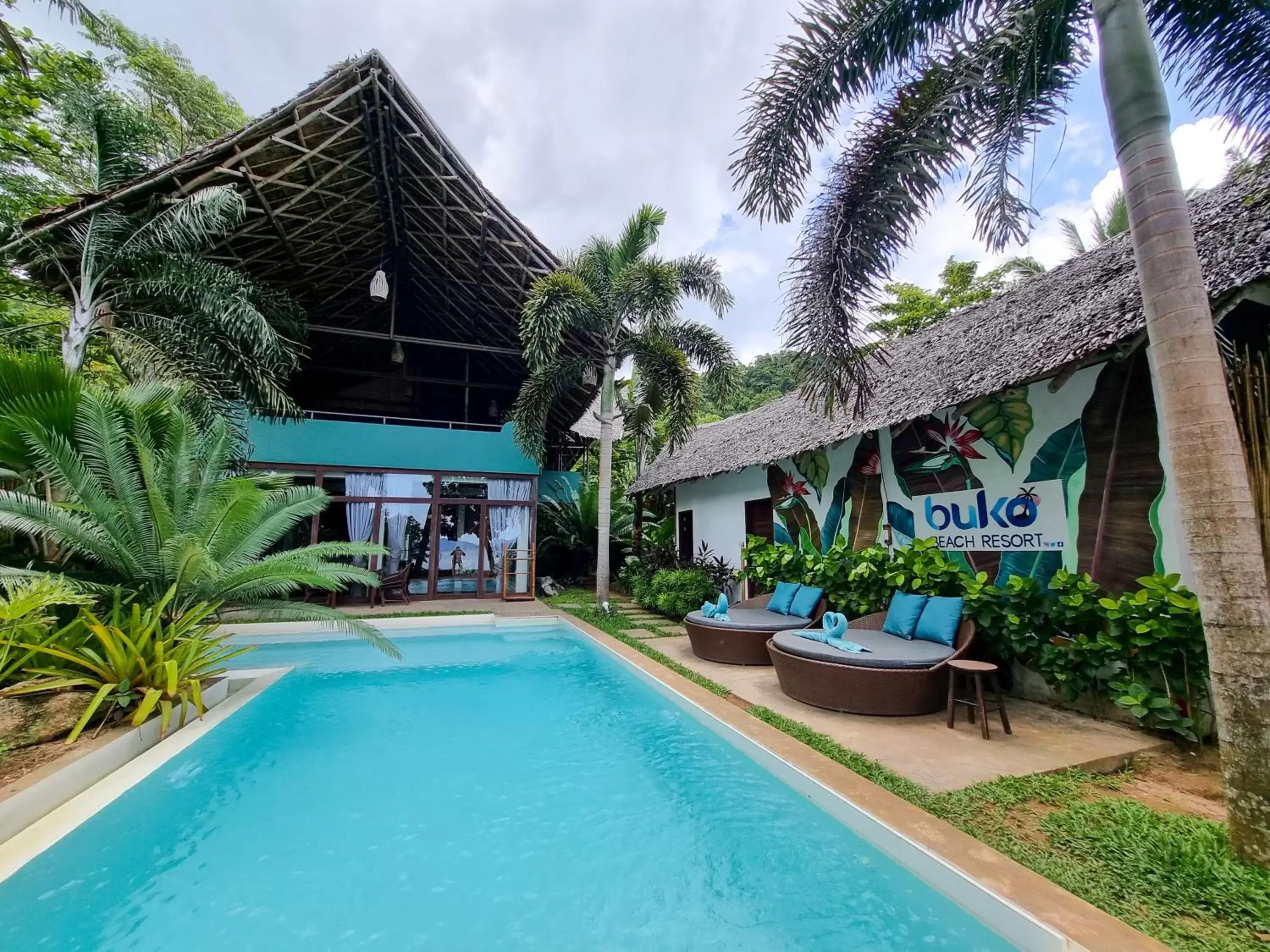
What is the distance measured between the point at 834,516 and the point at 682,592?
344 centimetres

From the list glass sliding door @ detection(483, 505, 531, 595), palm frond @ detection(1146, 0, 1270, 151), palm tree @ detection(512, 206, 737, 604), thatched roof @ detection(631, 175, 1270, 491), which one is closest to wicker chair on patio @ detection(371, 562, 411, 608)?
glass sliding door @ detection(483, 505, 531, 595)

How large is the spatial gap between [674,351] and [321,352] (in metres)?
10.2

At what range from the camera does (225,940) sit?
96.5 inches

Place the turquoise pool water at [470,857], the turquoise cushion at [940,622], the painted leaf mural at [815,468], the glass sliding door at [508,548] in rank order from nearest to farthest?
the turquoise pool water at [470,857] < the turquoise cushion at [940,622] < the painted leaf mural at [815,468] < the glass sliding door at [508,548]

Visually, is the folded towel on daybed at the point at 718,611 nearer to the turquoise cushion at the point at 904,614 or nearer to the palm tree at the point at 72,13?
the turquoise cushion at the point at 904,614

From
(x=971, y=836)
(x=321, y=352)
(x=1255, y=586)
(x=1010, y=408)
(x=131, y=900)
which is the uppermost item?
(x=321, y=352)

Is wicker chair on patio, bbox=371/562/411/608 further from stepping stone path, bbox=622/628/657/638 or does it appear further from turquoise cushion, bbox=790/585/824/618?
turquoise cushion, bbox=790/585/824/618

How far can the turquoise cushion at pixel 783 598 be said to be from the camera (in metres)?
7.50

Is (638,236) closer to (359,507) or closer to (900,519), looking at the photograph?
(900,519)

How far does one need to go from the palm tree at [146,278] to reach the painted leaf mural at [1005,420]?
10418 millimetres

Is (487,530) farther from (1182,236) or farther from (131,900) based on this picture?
(1182,236)

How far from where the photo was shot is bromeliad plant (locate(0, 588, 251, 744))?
4.21m

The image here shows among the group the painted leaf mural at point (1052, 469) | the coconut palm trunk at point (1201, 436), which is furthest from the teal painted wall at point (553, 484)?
the coconut palm trunk at point (1201, 436)

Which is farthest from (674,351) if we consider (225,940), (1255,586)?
(225,940)
